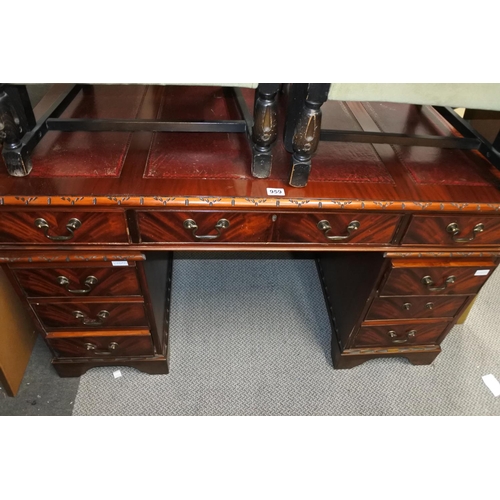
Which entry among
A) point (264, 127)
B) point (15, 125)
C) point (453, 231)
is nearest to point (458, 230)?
point (453, 231)

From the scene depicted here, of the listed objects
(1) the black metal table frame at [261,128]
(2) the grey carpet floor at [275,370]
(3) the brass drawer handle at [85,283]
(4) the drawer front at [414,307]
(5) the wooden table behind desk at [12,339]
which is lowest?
(2) the grey carpet floor at [275,370]

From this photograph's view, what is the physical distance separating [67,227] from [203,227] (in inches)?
12.3

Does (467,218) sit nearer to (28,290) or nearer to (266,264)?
(266,264)

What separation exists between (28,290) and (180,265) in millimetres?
802

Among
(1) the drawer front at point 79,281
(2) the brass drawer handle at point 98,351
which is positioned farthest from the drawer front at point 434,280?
(2) the brass drawer handle at point 98,351

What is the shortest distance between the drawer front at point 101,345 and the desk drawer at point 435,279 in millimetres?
778

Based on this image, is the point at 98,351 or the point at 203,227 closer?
the point at 203,227

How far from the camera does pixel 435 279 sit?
3.53 feet

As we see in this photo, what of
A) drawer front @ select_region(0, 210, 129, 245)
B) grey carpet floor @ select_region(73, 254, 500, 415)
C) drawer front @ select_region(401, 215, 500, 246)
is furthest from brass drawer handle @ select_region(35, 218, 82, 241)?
drawer front @ select_region(401, 215, 500, 246)

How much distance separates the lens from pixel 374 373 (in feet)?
4.62

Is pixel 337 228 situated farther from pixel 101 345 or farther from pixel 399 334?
pixel 101 345

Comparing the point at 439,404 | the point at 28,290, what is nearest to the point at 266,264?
the point at 439,404

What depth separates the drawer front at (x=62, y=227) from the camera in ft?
2.77

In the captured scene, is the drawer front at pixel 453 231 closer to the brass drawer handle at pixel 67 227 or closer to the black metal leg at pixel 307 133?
the black metal leg at pixel 307 133
